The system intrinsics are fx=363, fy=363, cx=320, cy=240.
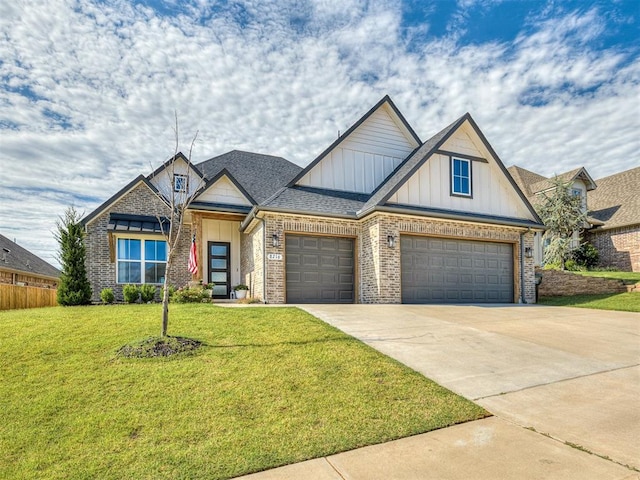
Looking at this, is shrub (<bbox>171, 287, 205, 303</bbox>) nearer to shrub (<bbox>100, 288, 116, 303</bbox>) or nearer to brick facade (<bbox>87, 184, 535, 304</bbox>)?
brick facade (<bbox>87, 184, 535, 304</bbox>)

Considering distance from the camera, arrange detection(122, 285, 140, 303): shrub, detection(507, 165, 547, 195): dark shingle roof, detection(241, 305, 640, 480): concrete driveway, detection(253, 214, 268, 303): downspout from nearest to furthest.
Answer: detection(241, 305, 640, 480): concrete driveway → detection(253, 214, 268, 303): downspout → detection(122, 285, 140, 303): shrub → detection(507, 165, 547, 195): dark shingle roof

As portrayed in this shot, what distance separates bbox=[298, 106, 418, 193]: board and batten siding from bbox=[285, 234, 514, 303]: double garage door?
267 centimetres

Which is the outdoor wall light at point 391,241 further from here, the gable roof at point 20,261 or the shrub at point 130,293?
the gable roof at point 20,261

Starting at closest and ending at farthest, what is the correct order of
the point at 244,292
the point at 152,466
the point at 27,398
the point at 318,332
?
the point at 152,466
the point at 27,398
the point at 318,332
the point at 244,292

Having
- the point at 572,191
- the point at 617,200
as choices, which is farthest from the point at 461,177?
the point at 617,200

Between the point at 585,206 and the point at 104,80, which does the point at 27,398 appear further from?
the point at 585,206

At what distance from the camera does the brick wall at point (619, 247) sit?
66.0 ft

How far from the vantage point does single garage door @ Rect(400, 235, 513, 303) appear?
41.6 ft

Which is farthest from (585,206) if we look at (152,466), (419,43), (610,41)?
(152,466)

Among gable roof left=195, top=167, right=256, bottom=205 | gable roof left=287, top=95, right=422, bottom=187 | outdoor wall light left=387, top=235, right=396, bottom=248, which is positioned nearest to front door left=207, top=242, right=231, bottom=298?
gable roof left=195, top=167, right=256, bottom=205

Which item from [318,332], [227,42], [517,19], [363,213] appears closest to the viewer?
[318,332]

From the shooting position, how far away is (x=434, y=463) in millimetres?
3111

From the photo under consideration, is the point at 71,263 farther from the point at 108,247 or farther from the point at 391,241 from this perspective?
the point at 391,241

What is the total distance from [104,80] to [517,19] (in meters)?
12.2
